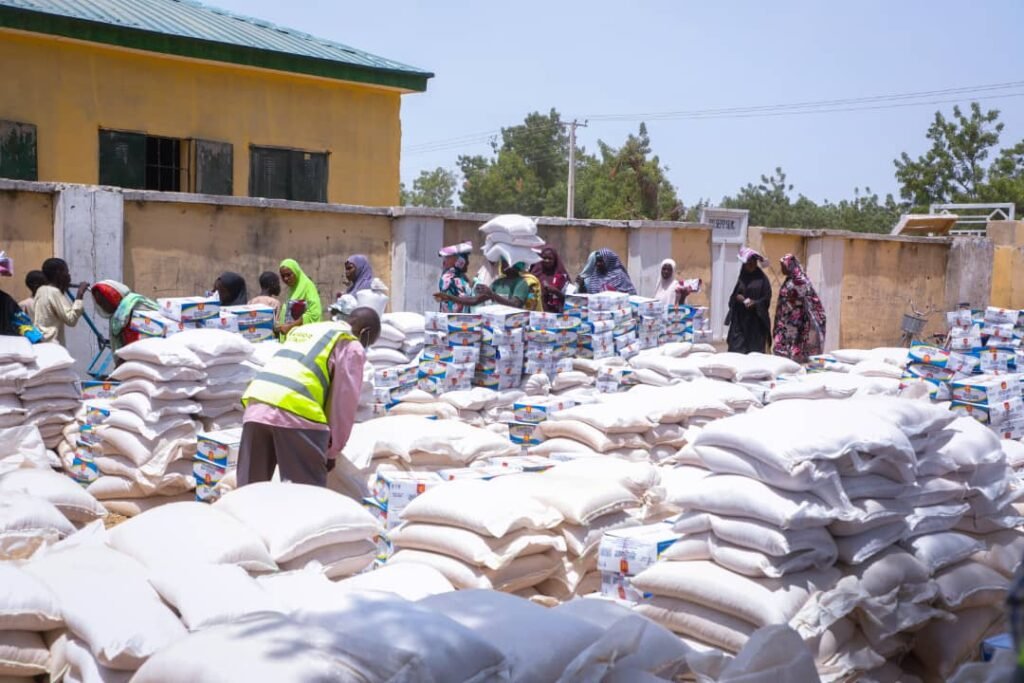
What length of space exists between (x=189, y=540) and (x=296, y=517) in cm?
53

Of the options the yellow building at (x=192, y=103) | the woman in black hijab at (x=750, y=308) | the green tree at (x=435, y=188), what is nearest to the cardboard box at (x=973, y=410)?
the woman in black hijab at (x=750, y=308)

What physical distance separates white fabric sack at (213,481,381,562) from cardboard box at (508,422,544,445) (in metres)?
3.03

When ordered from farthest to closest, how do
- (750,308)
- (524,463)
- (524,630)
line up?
(750,308) → (524,463) → (524,630)

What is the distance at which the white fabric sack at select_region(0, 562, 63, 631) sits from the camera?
11.5 feet

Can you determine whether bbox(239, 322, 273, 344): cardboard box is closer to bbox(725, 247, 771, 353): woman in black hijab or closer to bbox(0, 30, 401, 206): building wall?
bbox(725, 247, 771, 353): woman in black hijab

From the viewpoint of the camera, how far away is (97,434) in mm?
7449

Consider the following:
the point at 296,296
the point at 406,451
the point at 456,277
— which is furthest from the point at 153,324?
the point at 456,277

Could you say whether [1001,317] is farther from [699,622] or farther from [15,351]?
[15,351]

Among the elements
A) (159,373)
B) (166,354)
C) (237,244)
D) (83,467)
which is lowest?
(83,467)

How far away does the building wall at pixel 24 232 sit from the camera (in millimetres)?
9516

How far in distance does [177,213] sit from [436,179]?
2741 inches

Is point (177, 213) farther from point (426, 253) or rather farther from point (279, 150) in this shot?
point (279, 150)

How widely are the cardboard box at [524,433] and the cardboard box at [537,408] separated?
0.05 m

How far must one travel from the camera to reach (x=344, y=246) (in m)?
11.7
